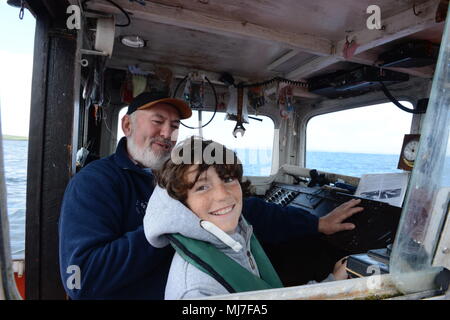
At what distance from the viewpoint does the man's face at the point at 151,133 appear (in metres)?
1.76

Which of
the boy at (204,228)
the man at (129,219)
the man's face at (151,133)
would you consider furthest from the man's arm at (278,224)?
the man's face at (151,133)

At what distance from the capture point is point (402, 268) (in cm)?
78

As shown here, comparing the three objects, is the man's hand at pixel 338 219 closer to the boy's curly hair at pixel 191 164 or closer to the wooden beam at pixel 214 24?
the boy's curly hair at pixel 191 164

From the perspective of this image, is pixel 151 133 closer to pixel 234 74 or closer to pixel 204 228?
pixel 204 228

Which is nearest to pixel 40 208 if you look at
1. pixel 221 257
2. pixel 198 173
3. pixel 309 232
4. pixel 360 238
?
pixel 198 173

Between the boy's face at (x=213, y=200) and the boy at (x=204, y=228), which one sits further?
the boy's face at (x=213, y=200)

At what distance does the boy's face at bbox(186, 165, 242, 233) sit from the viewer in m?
1.07

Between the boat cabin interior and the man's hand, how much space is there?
0.07 meters

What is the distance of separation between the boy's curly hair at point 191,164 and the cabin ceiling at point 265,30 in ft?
3.26

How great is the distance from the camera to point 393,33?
1854 mm

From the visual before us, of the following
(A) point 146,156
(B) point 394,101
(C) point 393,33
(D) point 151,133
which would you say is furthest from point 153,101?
(B) point 394,101

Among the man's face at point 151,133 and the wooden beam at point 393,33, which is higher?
the wooden beam at point 393,33

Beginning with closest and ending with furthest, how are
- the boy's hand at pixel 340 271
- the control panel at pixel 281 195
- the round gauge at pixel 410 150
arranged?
1. the boy's hand at pixel 340 271
2. the round gauge at pixel 410 150
3. the control panel at pixel 281 195
